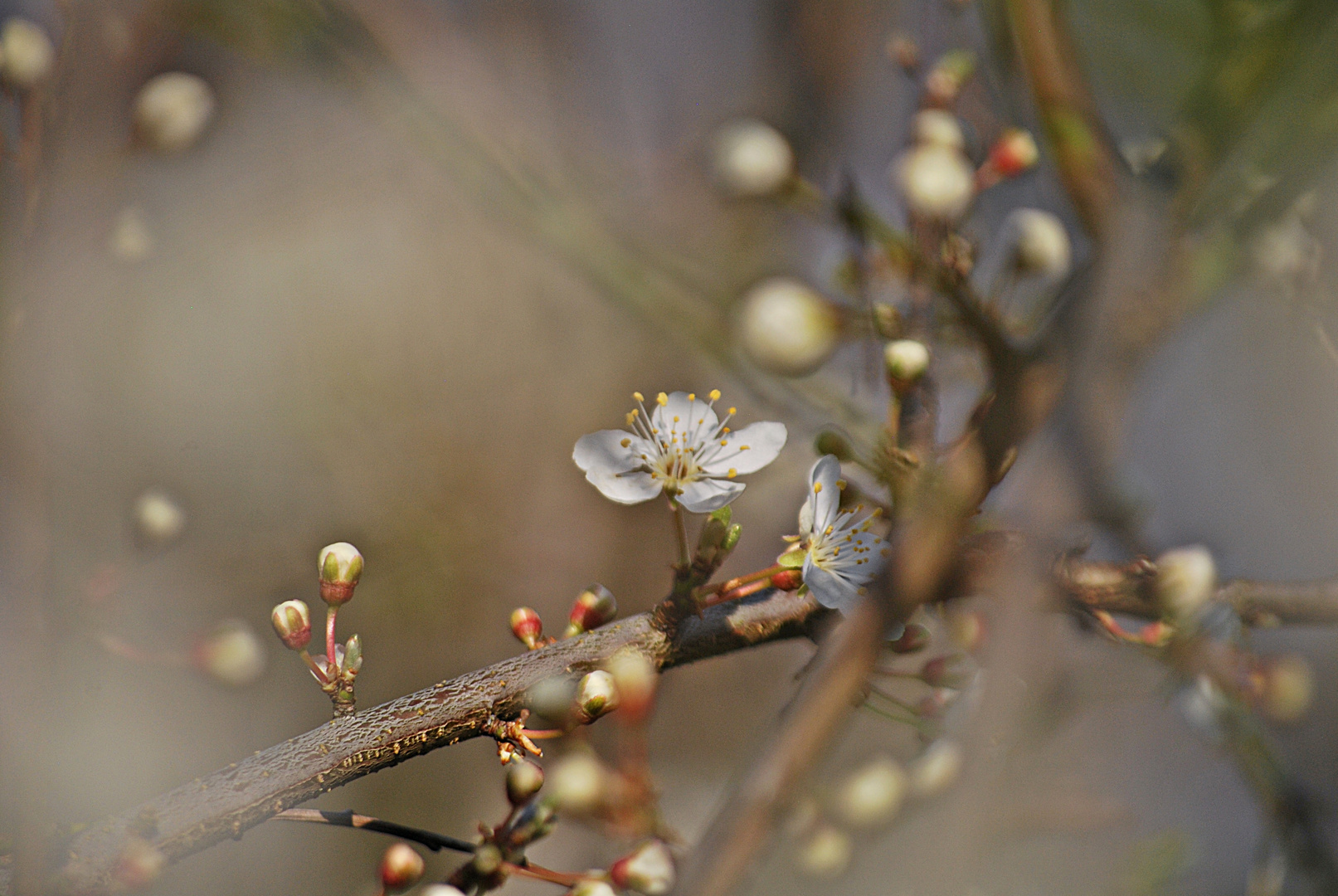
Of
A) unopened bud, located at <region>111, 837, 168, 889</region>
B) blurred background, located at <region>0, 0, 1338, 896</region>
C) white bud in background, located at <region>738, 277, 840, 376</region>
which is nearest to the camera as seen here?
unopened bud, located at <region>111, 837, 168, 889</region>

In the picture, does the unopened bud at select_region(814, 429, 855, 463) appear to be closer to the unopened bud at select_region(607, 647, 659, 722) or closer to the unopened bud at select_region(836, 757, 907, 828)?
A: the unopened bud at select_region(607, 647, 659, 722)

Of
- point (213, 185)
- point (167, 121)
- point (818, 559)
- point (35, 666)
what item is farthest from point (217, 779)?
point (213, 185)

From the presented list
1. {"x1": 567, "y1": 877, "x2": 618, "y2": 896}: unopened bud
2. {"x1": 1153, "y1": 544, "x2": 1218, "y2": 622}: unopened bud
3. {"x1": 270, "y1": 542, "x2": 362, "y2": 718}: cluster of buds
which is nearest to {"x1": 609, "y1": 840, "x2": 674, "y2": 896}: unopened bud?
{"x1": 567, "y1": 877, "x2": 618, "y2": 896}: unopened bud

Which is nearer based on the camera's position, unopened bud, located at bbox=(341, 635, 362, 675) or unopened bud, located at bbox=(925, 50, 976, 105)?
unopened bud, located at bbox=(341, 635, 362, 675)

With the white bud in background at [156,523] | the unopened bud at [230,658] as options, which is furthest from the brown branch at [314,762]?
the white bud in background at [156,523]

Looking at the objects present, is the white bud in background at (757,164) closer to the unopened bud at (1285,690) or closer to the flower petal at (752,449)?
the flower petal at (752,449)

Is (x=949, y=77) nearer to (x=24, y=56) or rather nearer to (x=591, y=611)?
(x=591, y=611)

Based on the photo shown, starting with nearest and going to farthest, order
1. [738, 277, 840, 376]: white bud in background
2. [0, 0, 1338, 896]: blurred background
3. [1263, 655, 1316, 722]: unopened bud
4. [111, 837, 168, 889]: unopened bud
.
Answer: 1. [111, 837, 168, 889]: unopened bud
2. [738, 277, 840, 376]: white bud in background
3. [1263, 655, 1316, 722]: unopened bud
4. [0, 0, 1338, 896]: blurred background

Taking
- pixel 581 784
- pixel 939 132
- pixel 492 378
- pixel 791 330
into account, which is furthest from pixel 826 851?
pixel 492 378
